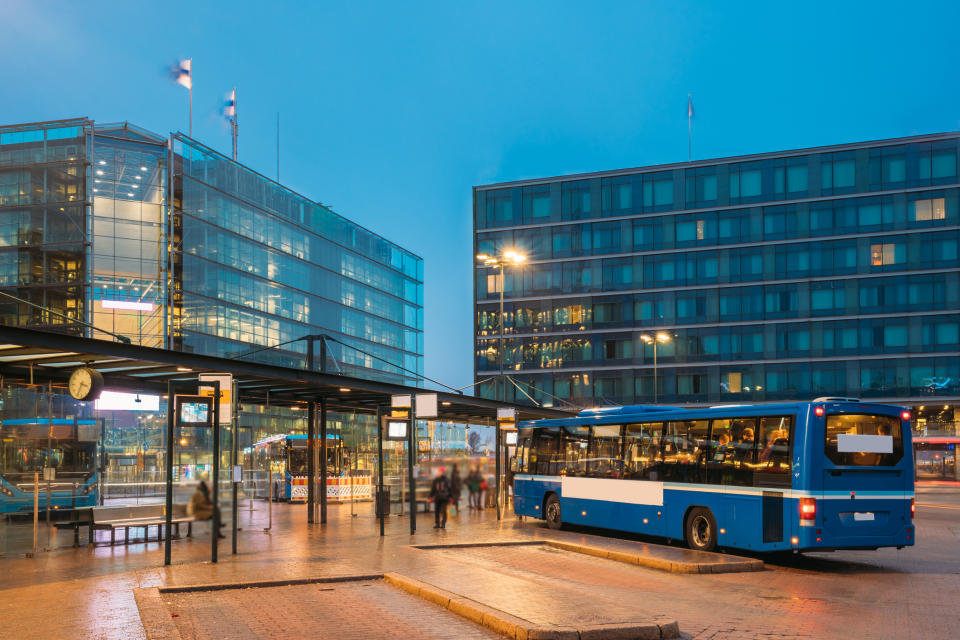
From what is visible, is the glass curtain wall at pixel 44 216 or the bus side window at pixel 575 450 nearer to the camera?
the bus side window at pixel 575 450

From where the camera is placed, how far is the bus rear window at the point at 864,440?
640 inches

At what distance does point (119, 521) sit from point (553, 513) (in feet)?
34.2

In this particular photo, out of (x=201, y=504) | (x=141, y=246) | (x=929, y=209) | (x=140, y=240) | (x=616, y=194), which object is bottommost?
(x=201, y=504)

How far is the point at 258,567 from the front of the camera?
49.7 ft

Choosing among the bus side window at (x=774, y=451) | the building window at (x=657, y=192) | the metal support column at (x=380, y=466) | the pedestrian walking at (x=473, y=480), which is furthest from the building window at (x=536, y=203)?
the bus side window at (x=774, y=451)

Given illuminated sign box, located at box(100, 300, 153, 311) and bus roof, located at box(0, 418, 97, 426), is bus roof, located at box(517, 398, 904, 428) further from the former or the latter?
illuminated sign box, located at box(100, 300, 153, 311)

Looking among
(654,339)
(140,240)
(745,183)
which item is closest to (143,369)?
(140,240)

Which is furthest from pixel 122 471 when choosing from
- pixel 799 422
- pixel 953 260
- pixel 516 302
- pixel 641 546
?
pixel 953 260

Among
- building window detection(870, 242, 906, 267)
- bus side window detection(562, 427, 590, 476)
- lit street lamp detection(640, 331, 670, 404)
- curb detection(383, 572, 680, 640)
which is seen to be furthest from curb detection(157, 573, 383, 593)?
building window detection(870, 242, 906, 267)

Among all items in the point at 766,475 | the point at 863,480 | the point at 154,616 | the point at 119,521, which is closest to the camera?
the point at 154,616

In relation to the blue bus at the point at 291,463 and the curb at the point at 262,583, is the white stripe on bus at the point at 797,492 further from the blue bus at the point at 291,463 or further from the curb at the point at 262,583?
the blue bus at the point at 291,463

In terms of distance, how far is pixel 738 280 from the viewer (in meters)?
73.9

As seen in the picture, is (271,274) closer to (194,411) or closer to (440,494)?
(440,494)

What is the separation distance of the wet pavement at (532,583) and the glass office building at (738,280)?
51802 mm
